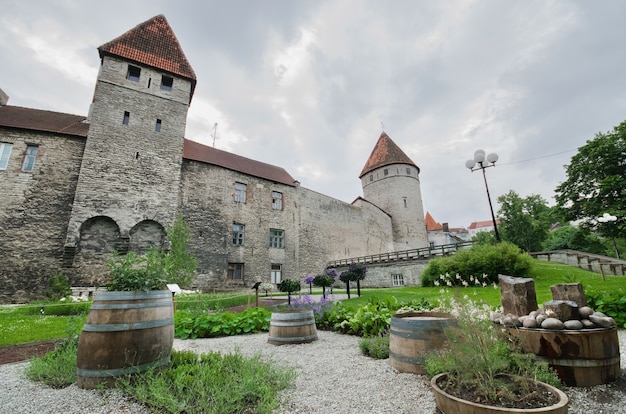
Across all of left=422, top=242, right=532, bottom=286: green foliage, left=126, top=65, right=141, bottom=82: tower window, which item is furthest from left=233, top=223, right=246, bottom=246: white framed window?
left=422, top=242, right=532, bottom=286: green foliage

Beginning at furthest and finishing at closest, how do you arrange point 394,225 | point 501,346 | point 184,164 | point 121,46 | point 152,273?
point 394,225 → point 184,164 → point 121,46 → point 152,273 → point 501,346

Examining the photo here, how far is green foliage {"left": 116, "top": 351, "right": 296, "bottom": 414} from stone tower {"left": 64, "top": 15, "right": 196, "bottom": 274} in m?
14.7

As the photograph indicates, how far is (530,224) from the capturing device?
29031 millimetres

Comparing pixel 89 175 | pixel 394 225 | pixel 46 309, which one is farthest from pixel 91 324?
pixel 394 225

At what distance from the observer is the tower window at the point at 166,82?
1888 cm

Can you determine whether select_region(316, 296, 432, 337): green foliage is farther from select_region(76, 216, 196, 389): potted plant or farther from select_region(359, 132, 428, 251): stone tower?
select_region(359, 132, 428, 251): stone tower

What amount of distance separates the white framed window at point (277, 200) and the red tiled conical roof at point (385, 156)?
14192 millimetres

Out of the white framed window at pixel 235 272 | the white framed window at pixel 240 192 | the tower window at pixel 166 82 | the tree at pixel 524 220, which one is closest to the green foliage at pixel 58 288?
the white framed window at pixel 235 272

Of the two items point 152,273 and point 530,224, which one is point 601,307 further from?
point 530,224

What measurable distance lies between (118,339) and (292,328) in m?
3.05

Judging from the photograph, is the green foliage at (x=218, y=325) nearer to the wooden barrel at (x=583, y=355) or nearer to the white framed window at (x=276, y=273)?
the wooden barrel at (x=583, y=355)

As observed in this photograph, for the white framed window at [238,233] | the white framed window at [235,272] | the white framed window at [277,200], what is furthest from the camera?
the white framed window at [277,200]

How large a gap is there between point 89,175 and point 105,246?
3.94m

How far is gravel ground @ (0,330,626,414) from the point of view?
2.53 metres
